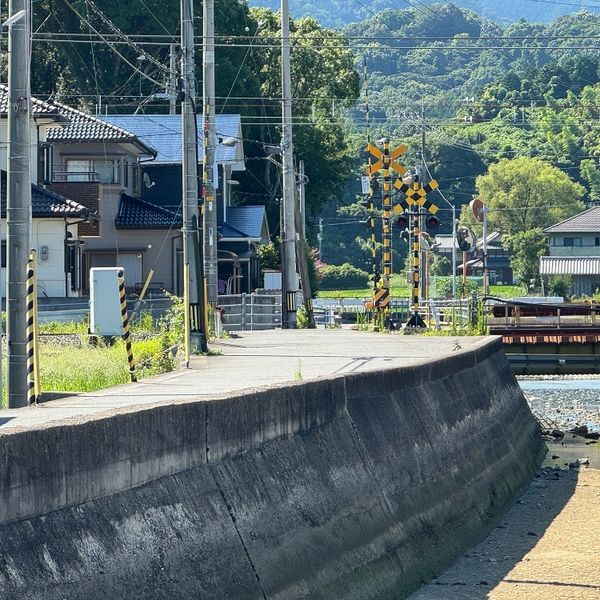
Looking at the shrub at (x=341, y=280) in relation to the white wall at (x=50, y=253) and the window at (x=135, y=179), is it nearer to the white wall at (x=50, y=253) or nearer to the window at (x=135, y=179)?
the window at (x=135, y=179)

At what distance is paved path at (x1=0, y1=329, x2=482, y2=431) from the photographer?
539 inches

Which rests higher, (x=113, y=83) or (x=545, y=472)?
(x=113, y=83)

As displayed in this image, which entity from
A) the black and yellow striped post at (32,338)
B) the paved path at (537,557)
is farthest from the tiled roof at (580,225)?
the black and yellow striped post at (32,338)

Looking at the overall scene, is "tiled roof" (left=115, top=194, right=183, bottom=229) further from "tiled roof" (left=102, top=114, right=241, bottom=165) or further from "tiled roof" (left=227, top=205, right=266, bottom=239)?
"tiled roof" (left=227, top=205, right=266, bottom=239)

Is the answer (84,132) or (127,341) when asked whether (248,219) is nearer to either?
(84,132)

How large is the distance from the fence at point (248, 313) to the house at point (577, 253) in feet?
151

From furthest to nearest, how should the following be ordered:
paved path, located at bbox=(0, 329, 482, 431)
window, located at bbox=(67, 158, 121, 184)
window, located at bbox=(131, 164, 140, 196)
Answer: window, located at bbox=(131, 164, 140, 196)
window, located at bbox=(67, 158, 121, 184)
paved path, located at bbox=(0, 329, 482, 431)

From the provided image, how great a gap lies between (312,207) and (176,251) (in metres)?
20.9

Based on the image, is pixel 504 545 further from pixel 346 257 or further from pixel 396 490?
pixel 346 257

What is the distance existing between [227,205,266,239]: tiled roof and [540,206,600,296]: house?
30635 millimetres

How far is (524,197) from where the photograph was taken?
107 meters

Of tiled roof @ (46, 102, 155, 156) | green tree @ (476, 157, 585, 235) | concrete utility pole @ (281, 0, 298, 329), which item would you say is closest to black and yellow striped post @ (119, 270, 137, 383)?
concrete utility pole @ (281, 0, 298, 329)

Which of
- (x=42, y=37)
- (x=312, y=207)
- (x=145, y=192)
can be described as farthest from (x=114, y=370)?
(x=312, y=207)

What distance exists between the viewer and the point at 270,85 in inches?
2704
